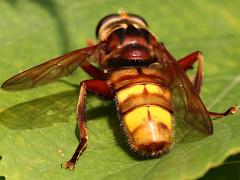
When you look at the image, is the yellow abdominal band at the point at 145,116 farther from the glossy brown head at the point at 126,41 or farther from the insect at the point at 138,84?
the glossy brown head at the point at 126,41

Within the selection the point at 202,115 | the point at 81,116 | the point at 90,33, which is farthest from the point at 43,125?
the point at 90,33

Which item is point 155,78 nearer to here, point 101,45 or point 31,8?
point 101,45

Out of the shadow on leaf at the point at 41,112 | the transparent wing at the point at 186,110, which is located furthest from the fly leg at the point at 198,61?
the shadow on leaf at the point at 41,112

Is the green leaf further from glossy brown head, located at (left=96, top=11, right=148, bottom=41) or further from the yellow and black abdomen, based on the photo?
glossy brown head, located at (left=96, top=11, right=148, bottom=41)

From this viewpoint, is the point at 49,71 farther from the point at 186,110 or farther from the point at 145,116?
the point at 186,110

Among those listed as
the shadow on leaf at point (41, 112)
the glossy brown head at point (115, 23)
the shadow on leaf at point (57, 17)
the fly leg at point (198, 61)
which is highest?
the glossy brown head at point (115, 23)

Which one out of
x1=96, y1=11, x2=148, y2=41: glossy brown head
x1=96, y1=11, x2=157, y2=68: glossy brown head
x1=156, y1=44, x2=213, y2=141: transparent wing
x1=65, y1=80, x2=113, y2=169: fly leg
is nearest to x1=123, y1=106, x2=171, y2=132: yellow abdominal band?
x1=156, y1=44, x2=213, y2=141: transparent wing
